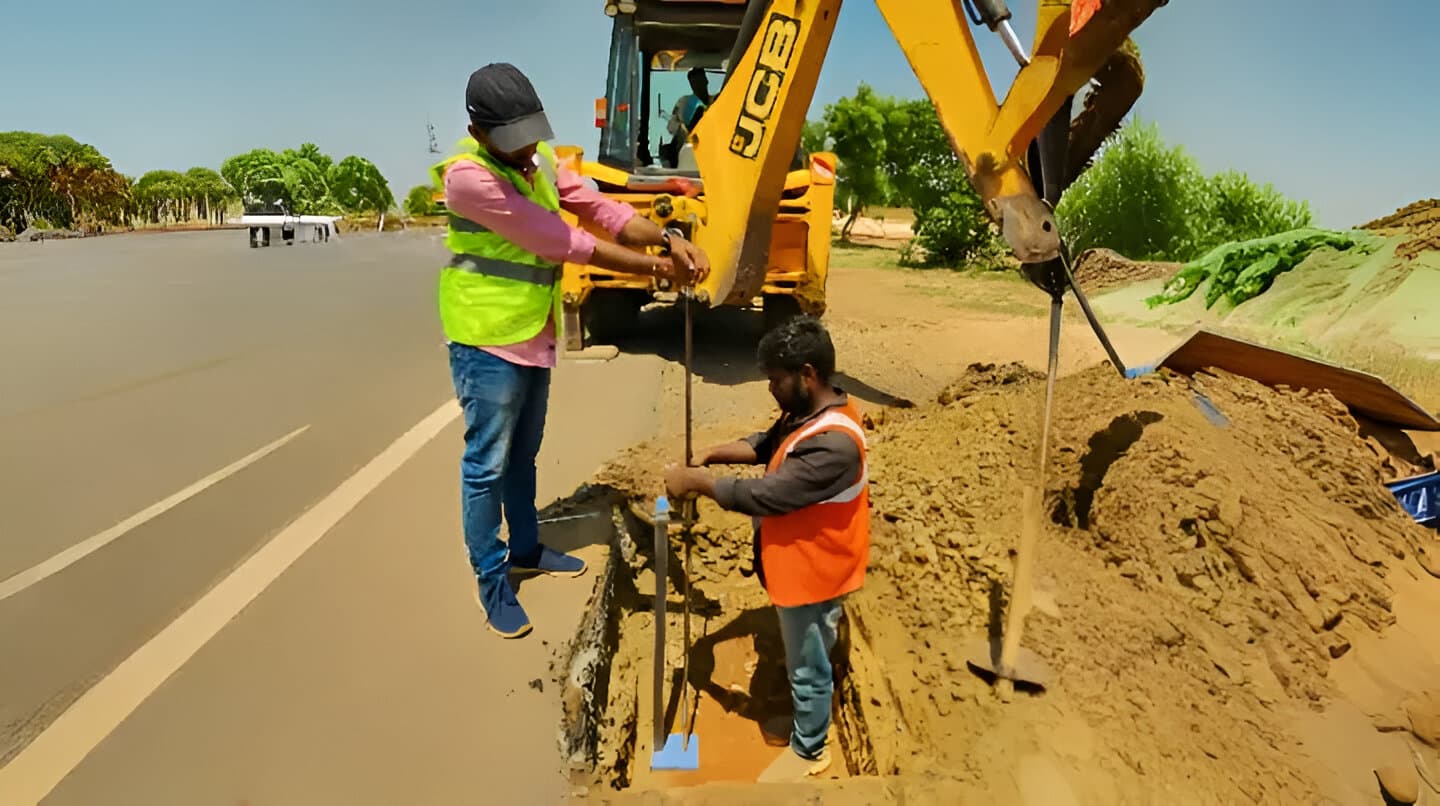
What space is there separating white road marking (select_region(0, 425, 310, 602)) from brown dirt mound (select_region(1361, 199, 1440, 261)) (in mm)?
12353

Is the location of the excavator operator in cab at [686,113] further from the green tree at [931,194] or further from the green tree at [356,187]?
→ the green tree at [356,187]

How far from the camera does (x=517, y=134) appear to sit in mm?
2777

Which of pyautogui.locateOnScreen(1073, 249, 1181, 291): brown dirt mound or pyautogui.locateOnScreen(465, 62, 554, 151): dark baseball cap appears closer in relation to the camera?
pyautogui.locateOnScreen(465, 62, 554, 151): dark baseball cap

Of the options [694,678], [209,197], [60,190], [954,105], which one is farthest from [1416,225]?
[209,197]

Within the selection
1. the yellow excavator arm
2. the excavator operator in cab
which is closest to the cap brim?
the yellow excavator arm

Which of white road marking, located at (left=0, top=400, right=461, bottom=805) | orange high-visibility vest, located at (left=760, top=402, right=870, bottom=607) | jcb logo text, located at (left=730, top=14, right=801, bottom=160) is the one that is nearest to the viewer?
white road marking, located at (left=0, top=400, right=461, bottom=805)

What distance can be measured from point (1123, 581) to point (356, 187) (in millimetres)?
93610

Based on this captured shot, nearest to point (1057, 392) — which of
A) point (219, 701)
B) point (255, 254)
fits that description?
point (219, 701)

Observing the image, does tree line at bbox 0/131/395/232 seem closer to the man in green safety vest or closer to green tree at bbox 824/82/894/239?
green tree at bbox 824/82/894/239

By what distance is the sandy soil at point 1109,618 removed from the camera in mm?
2607

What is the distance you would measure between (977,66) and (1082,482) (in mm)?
2020

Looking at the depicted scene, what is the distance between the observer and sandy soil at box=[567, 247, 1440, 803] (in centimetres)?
261

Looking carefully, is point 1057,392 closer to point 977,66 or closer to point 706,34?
point 977,66

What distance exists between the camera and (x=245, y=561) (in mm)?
3760
